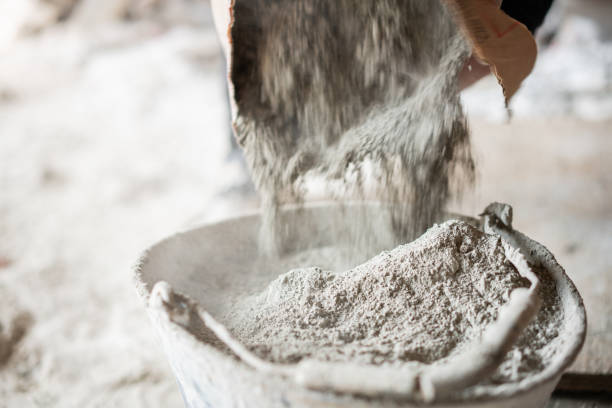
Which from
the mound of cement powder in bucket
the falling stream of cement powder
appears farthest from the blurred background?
the mound of cement powder in bucket

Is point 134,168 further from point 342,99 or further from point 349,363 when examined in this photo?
point 349,363

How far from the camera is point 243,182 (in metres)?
2.86

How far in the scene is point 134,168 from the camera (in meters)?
3.38

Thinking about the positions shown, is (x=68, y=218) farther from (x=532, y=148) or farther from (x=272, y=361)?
(x=532, y=148)

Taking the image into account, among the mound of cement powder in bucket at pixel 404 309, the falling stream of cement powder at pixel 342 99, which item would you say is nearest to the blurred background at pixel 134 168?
the falling stream of cement powder at pixel 342 99

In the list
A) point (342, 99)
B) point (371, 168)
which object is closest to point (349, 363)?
point (371, 168)

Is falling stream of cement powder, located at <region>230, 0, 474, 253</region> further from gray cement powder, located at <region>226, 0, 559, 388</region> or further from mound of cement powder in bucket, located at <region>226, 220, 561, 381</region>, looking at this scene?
mound of cement powder in bucket, located at <region>226, 220, 561, 381</region>

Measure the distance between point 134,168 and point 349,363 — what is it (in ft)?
9.91

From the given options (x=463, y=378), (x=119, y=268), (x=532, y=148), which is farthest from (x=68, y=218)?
(x=532, y=148)

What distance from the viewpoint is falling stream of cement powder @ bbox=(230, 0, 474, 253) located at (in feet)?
3.60

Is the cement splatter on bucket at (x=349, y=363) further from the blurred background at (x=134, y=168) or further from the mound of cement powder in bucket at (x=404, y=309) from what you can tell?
the blurred background at (x=134, y=168)

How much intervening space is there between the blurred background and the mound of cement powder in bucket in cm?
59

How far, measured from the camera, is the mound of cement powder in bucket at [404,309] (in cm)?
69

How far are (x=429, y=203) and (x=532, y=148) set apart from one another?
2605 millimetres
